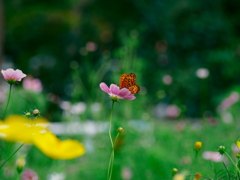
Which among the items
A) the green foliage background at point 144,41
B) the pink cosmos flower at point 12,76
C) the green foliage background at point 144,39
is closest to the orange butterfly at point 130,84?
the pink cosmos flower at point 12,76

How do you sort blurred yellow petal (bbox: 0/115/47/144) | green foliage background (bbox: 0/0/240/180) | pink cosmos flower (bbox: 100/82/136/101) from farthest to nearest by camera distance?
green foliage background (bbox: 0/0/240/180) → pink cosmos flower (bbox: 100/82/136/101) → blurred yellow petal (bbox: 0/115/47/144)

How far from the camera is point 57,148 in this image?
48cm

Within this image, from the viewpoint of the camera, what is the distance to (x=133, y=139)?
2.70 meters

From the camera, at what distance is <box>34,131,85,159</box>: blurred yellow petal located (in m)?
0.46

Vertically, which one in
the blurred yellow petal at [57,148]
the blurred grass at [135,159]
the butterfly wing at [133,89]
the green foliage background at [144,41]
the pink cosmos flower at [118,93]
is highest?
the green foliage background at [144,41]

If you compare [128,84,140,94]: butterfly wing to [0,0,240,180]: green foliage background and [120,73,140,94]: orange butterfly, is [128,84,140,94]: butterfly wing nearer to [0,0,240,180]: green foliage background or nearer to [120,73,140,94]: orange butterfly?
[120,73,140,94]: orange butterfly

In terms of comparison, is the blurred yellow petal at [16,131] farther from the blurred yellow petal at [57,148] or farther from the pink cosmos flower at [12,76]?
the pink cosmos flower at [12,76]

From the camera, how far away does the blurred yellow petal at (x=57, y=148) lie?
18.2 inches

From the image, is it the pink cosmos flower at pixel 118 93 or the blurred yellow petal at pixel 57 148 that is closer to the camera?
the blurred yellow petal at pixel 57 148

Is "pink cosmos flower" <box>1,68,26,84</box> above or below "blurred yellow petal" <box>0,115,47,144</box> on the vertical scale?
above

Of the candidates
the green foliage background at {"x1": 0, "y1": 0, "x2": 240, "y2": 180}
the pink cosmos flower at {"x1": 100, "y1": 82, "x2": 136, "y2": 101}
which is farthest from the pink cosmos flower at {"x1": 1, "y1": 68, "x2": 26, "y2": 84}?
the green foliage background at {"x1": 0, "y1": 0, "x2": 240, "y2": 180}

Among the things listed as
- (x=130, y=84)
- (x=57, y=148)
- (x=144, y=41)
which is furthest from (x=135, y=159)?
(x=144, y=41)

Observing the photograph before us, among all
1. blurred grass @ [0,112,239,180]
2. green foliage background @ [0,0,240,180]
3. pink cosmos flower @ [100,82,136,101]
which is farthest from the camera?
green foliage background @ [0,0,240,180]

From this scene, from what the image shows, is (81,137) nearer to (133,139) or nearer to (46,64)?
(133,139)
